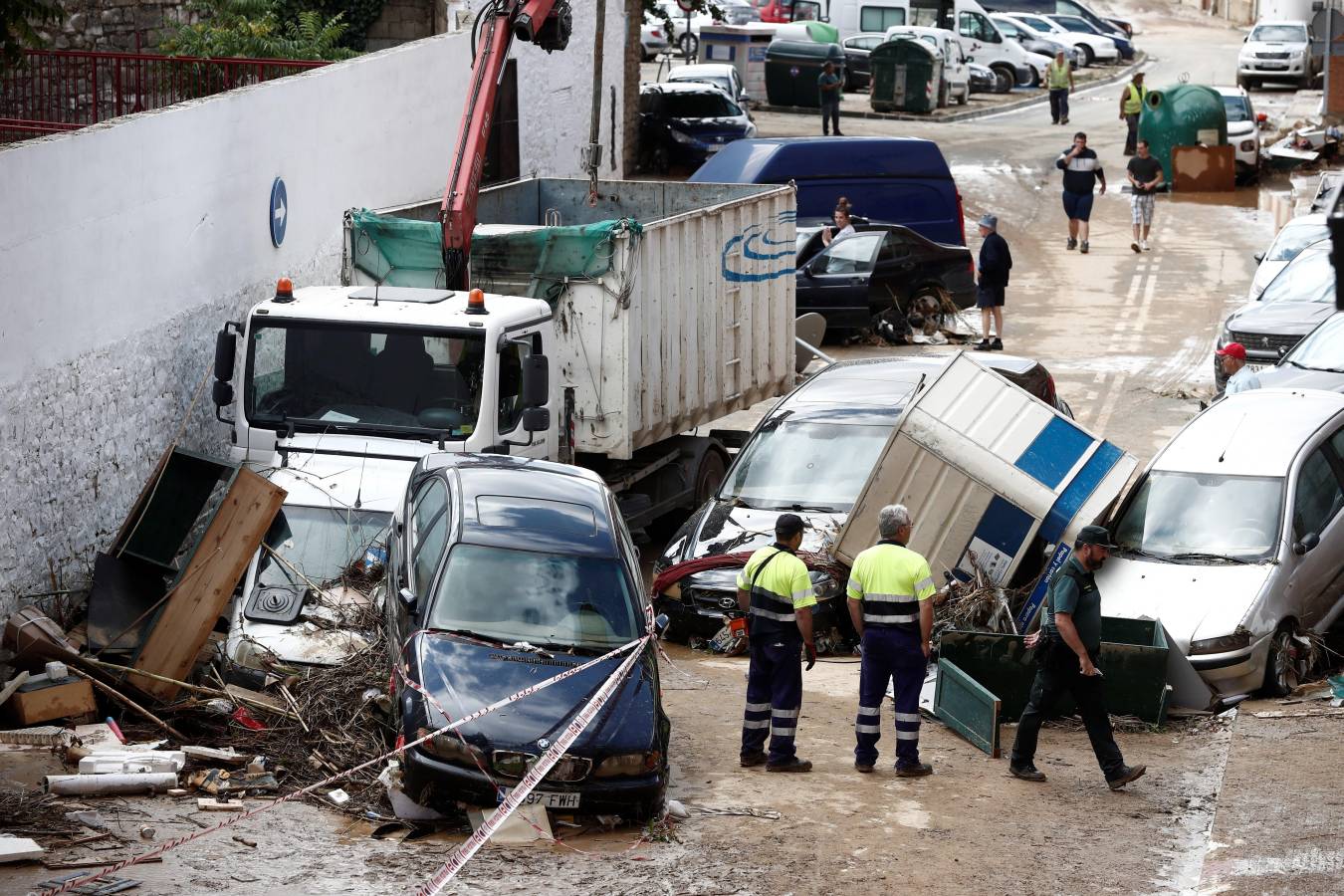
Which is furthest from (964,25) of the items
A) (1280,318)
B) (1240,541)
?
(1240,541)

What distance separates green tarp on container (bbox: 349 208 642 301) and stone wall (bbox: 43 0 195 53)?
8951 millimetres

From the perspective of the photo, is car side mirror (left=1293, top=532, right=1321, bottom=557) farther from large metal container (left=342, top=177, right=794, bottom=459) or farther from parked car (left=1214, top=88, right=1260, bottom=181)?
parked car (left=1214, top=88, right=1260, bottom=181)

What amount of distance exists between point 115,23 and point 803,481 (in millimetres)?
13263

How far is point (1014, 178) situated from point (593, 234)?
23538mm

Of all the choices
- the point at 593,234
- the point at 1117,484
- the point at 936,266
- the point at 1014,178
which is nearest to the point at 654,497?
the point at 593,234

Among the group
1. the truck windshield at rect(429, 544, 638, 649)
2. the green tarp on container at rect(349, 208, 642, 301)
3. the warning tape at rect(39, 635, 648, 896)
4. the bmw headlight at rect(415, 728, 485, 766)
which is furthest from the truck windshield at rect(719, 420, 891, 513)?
the bmw headlight at rect(415, 728, 485, 766)

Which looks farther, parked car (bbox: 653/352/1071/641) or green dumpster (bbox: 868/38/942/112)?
green dumpster (bbox: 868/38/942/112)

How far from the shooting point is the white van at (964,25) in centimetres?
4834

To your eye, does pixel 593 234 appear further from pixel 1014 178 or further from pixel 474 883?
pixel 1014 178

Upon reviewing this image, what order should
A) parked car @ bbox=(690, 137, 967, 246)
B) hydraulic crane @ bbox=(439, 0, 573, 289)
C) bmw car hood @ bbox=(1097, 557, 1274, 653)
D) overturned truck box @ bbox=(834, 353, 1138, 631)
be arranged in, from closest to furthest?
bmw car hood @ bbox=(1097, 557, 1274, 653) → overturned truck box @ bbox=(834, 353, 1138, 631) → hydraulic crane @ bbox=(439, 0, 573, 289) → parked car @ bbox=(690, 137, 967, 246)

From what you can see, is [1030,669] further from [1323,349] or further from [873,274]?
[873,274]

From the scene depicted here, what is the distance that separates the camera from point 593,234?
14.0m

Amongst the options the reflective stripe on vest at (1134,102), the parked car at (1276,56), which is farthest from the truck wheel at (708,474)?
the parked car at (1276,56)

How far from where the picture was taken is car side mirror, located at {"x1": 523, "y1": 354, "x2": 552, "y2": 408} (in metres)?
12.5
